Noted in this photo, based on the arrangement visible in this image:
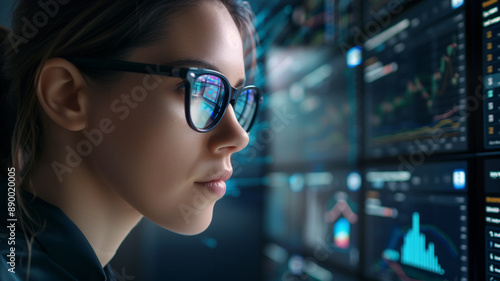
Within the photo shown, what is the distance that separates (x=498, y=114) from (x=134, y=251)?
165cm

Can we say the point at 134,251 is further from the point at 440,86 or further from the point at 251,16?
the point at 440,86

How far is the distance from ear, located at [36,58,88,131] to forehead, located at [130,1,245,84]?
112 millimetres

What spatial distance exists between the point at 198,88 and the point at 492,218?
627 mm

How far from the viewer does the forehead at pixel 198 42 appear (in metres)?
0.66

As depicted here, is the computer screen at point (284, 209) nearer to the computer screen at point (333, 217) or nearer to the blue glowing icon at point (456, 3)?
the computer screen at point (333, 217)

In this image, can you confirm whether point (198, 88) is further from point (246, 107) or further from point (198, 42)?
point (246, 107)

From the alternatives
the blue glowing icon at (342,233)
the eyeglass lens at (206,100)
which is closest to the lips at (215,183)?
the eyeglass lens at (206,100)

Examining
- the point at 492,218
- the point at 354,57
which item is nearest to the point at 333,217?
the point at 354,57

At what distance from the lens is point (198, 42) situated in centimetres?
67

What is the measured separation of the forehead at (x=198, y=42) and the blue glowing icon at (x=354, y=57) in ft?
2.33

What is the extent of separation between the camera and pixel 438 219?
35.0 inches

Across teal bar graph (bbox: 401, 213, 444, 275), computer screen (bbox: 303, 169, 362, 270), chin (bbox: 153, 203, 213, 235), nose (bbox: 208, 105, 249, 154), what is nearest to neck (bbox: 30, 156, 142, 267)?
chin (bbox: 153, 203, 213, 235)

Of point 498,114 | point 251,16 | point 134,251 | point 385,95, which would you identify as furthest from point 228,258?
point 498,114

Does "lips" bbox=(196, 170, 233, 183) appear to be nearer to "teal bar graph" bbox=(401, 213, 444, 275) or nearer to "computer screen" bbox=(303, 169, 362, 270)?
"teal bar graph" bbox=(401, 213, 444, 275)
